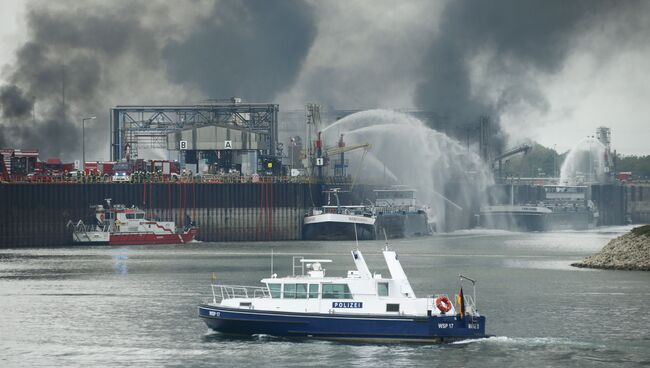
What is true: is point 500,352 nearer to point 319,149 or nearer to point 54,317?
point 54,317

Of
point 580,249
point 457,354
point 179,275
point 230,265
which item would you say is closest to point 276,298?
point 457,354

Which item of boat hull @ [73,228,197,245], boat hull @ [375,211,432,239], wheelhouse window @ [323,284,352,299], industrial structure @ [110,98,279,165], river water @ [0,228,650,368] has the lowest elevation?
river water @ [0,228,650,368]

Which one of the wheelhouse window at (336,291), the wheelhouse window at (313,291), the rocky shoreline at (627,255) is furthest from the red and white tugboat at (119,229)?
the wheelhouse window at (336,291)

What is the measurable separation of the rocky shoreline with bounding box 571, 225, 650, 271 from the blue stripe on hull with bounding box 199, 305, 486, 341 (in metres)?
51.4

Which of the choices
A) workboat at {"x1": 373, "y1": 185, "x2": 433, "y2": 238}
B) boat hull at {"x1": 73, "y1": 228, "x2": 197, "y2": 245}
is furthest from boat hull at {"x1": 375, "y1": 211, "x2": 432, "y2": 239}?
boat hull at {"x1": 73, "y1": 228, "x2": 197, "y2": 245}

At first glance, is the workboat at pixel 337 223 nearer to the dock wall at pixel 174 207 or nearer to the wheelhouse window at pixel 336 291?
the dock wall at pixel 174 207

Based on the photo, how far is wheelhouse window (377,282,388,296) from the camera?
66.2 m

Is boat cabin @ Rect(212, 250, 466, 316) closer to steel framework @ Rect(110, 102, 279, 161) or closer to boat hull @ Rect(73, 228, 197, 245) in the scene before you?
boat hull @ Rect(73, 228, 197, 245)

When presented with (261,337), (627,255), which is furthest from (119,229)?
(261,337)

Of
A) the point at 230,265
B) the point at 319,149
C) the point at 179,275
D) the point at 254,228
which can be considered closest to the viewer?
the point at 179,275

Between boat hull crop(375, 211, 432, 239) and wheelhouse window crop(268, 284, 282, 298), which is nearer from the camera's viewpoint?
wheelhouse window crop(268, 284, 282, 298)

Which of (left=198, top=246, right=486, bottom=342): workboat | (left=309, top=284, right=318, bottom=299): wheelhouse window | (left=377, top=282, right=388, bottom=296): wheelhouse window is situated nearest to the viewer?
(left=198, top=246, right=486, bottom=342): workboat

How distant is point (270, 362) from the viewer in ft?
205

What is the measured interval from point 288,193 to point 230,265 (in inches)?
2391
